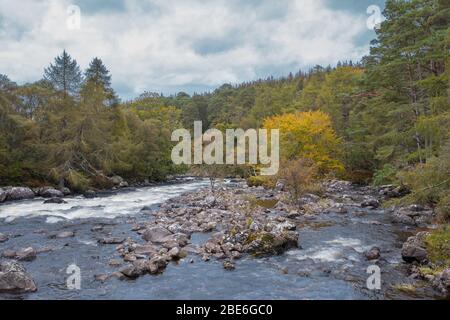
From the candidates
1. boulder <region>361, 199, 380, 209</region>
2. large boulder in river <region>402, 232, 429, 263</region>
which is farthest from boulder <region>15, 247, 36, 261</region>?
boulder <region>361, 199, 380, 209</region>

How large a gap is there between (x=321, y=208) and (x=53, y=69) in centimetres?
3707

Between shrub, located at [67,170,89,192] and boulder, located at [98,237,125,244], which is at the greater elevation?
shrub, located at [67,170,89,192]

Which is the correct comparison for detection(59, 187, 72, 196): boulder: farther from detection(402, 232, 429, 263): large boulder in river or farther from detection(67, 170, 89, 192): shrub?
detection(402, 232, 429, 263): large boulder in river

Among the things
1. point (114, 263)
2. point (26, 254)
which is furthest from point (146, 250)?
point (26, 254)

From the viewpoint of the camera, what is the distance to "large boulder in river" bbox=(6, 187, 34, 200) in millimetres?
28766

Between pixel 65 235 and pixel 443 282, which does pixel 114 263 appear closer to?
pixel 65 235

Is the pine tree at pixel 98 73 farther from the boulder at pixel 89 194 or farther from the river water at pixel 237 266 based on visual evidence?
the river water at pixel 237 266

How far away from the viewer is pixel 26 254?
45.7 feet

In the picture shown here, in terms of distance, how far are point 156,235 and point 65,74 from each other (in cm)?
3454

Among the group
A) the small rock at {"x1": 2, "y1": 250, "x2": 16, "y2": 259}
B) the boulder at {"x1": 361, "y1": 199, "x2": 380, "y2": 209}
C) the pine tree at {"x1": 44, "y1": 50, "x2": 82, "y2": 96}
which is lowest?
the small rock at {"x1": 2, "y1": 250, "x2": 16, "y2": 259}

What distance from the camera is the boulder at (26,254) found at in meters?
13.8

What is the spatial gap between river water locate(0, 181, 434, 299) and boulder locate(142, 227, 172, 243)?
69cm

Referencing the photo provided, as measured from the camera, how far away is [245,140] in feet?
144
